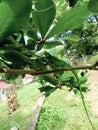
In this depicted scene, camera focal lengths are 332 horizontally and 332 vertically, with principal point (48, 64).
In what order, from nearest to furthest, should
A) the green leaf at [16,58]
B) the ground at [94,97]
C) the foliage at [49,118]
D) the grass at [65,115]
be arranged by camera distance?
the green leaf at [16,58] → the grass at [65,115] → the foliage at [49,118] → the ground at [94,97]

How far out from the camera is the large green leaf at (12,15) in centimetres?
47

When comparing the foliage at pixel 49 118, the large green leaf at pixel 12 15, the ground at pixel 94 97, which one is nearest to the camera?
the large green leaf at pixel 12 15

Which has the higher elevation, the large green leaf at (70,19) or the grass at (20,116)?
the large green leaf at (70,19)

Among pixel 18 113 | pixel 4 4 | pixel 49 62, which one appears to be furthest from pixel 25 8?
pixel 18 113

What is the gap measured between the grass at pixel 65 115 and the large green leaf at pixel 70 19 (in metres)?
6.25

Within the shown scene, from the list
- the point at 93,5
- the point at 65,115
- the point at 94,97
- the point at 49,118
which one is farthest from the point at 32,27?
the point at 94,97

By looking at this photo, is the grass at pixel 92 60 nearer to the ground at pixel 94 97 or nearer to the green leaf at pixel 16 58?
the green leaf at pixel 16 58

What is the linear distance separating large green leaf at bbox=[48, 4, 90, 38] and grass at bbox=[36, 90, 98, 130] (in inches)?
246

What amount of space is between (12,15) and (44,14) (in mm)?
62

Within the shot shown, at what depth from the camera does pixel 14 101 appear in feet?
34.5

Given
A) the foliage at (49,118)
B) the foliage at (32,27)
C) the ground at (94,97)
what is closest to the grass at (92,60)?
the foliage at (32,27)

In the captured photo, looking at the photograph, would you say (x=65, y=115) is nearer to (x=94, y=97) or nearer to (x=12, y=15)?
(x=94, y=97)

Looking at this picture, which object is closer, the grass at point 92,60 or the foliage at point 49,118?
the grass at point 92,60

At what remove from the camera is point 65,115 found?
7.96 metres
